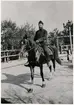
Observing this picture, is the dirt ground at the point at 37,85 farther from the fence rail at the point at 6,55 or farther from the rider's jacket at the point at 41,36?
the rider's jacket at the point at 41,36

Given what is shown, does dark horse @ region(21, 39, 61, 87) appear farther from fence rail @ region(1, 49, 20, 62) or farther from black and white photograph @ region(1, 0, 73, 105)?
fence rail @ region(1, 49, 20, 62)

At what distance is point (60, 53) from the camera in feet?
6.08

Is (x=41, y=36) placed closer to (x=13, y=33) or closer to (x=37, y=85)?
A: (x=13, y=33)

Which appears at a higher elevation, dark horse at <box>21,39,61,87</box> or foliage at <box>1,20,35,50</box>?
foliage at <box>1,20,35,50</box>

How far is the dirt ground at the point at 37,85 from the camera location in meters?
1.66

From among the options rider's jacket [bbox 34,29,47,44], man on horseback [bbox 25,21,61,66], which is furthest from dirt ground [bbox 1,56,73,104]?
rider's jacket [bbox 34,29,47,44]

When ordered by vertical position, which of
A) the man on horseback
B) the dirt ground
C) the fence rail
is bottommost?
the dirt ground

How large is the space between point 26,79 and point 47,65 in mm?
228

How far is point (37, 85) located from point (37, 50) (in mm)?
306

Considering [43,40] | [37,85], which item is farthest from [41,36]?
[37,85]

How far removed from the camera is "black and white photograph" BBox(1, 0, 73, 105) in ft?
5.63

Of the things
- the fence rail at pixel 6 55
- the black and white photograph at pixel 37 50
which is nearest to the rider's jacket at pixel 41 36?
the black and white photograph at pixel 37 50

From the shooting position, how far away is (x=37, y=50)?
175 cm

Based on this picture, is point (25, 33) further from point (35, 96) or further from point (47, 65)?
point (35, 96)
